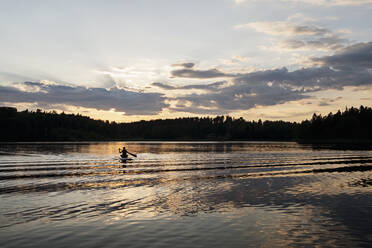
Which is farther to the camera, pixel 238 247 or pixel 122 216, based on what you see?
pixel 122 216

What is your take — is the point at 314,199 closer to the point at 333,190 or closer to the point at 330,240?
the point at 333,190

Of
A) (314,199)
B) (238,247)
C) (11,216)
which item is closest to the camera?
(238,247)

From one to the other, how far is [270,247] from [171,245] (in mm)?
4404

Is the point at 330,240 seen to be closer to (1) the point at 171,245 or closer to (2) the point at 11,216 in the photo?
(1) the point at 171,245

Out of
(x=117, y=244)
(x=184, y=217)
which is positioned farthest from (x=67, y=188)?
(x=117, y=244)

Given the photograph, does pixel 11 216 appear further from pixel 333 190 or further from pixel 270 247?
pixel 333 190

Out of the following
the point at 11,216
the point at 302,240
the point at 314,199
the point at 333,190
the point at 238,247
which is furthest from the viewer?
the point at 333,190

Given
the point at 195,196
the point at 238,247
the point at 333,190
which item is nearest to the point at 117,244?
the point at 238,247

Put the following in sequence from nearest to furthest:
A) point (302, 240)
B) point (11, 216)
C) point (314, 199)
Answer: point (302, 240) < point (11, 216) < point (314, 199)

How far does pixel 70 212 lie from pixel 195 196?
10.1 metres

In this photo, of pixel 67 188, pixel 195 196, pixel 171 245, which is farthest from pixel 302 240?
pixel 67 188

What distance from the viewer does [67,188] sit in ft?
97.2

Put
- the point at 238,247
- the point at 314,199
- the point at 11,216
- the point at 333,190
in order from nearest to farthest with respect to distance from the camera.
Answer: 1. the point at 238,247
2. the point at 11,216
3. the point at 314,199
4. the point at 333,190

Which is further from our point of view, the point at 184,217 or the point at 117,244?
the point at 184,217
